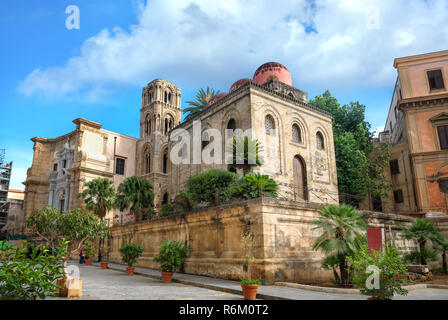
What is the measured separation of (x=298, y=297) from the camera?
825 centimetres

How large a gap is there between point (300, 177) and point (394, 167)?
11.9 m

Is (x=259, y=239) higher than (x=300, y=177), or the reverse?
(x=300, y=177)

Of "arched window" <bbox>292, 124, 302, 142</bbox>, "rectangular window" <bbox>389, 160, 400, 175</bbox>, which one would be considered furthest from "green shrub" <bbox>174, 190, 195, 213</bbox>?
"rectangular window" <bbox>389, 160, 400, 175</bbox>

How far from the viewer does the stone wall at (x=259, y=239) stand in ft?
37.3

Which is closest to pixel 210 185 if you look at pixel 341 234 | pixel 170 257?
pixel 170 257

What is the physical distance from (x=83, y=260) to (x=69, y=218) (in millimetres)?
15439

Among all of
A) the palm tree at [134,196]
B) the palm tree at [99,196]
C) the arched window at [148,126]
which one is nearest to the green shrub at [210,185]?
the palm tree at [134,196]

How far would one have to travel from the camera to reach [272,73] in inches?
965

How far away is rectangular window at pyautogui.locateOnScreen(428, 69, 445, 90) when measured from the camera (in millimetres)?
25469

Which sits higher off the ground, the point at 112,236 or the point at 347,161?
the point at 347,161

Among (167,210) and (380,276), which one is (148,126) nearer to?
(167,210)

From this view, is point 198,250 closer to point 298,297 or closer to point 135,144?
point 298,297
